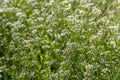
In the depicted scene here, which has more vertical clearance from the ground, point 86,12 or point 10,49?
point 86,12

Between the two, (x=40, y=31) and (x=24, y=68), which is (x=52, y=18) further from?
(x=24, y=68)

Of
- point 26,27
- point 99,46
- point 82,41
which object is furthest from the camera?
point 26,27

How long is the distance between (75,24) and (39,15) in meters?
0.89

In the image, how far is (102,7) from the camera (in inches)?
221

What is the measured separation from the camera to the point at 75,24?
4.08 meters

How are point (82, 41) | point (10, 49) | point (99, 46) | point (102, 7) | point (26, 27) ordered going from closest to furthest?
point (99, 46) → point (82, 41) → point (10, 49) → point (26, 27) → point (102, 7)

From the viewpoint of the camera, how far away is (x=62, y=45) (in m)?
4.15

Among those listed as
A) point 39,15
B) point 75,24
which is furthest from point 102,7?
point 75,24

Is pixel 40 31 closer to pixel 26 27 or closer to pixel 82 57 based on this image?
pixel 26 27

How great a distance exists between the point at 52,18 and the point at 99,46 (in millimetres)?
863

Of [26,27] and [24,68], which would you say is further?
[26,27]

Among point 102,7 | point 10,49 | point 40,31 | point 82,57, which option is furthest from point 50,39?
point 102,7

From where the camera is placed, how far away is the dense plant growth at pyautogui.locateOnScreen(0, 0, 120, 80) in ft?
12.3

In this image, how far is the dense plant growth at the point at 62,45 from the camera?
373 cm
